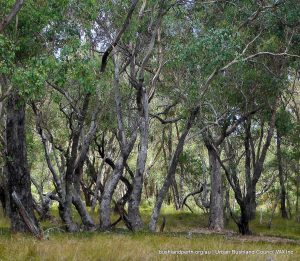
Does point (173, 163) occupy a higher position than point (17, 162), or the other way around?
point (173, 163)

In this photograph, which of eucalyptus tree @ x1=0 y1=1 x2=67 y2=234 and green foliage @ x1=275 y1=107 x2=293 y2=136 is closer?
eucalyptus tree @ x1=0 y1=1 x2=67 y2=234

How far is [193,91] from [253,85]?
147 inches

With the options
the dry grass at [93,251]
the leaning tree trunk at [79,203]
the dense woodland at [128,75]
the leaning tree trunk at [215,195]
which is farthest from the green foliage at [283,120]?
the dry grass at [93,251]

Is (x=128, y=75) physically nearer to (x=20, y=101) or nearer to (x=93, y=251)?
(x=20, y=101)

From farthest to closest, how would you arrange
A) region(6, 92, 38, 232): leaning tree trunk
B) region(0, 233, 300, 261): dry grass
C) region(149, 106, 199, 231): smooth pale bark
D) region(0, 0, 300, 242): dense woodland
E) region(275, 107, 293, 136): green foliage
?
region(275, 107, 293, 136): green foliage < region(149, 106, 199, 231): smooth pale bark < region(6, 92, 38, 232): leaning tree trunk < region(0, 0, 300, 242): dense woodland < region(0, 233, 300, 261): dry grass

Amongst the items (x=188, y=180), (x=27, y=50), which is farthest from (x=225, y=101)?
(x=188, y=180)

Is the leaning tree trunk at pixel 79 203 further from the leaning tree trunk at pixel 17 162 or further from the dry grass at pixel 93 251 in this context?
the dry grass at pixel 93 251

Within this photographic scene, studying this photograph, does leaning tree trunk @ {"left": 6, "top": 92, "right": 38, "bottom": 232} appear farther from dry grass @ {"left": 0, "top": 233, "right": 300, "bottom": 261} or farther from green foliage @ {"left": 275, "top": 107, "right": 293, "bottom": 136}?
green foliage @ {"left": 275, "top": 107, "right": 293, "bottom": 136}

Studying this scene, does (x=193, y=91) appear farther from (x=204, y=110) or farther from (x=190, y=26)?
(x=204, y=110)

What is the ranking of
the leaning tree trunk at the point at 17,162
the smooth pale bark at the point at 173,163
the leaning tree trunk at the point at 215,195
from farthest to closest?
1. the leaning tree trunk at the point at 215,195
2. the smooth pale bark at the point at 173,163
3. the leaning tree trunk at the point at 17,162

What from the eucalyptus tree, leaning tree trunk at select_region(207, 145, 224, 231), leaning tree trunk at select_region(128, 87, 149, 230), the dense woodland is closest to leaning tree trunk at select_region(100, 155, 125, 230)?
the dense woodland

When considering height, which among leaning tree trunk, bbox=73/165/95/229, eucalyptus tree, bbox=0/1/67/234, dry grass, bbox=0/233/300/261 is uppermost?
eucalyptus tree, bbox=0/1/67/234

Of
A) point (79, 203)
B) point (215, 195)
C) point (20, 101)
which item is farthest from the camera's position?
point (215, 195)

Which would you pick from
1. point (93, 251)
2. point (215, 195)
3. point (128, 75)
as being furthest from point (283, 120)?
point (93, 251)
